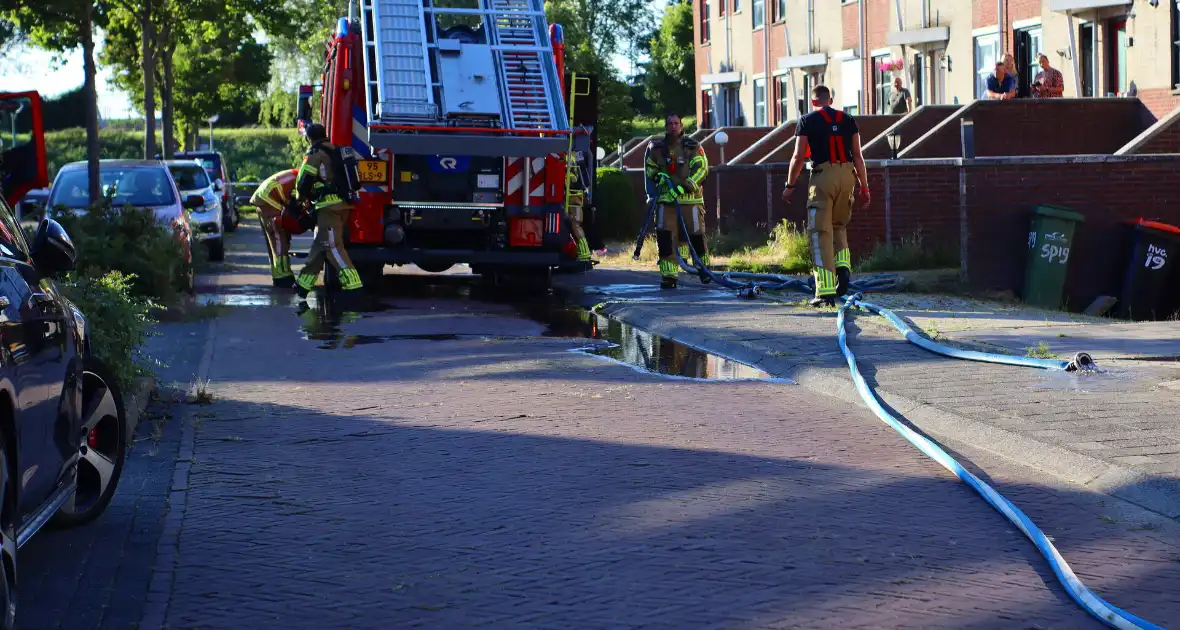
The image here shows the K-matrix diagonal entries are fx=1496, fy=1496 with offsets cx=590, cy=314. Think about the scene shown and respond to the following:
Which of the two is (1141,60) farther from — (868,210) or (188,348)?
(188,348)

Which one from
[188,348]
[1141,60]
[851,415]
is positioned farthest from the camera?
[1141,60]

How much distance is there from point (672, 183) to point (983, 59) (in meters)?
13.0

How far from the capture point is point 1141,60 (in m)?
22.8

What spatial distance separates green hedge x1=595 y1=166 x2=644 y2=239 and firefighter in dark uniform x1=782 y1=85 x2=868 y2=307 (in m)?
11.4

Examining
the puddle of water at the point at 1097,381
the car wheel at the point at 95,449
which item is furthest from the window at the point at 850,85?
the car wheel at the point at 95,449

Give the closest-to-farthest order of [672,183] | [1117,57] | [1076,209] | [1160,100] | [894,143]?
[672,183], [1076,209], [894,143], [1160,100], [1117,57]

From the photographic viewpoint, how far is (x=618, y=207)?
25.3 meters

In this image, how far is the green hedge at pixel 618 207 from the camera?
25.2 m

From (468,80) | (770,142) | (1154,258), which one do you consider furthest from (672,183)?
(770,142)

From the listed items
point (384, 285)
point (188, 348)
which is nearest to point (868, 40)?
point (384, 285)

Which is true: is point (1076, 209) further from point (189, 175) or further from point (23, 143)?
point (189, 175)

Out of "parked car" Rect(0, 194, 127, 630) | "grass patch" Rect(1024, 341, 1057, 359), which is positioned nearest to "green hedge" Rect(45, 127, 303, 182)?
"grass patch" Rect(1024, 341, 1057, 359)

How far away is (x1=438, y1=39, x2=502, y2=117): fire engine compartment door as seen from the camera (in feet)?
49.2

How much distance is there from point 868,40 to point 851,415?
24.7m
